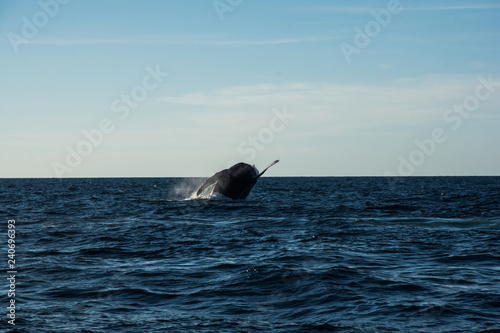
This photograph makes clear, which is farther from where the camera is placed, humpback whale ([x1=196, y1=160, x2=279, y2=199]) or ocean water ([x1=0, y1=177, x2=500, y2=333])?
humpback whale ([x1=196, y1=160, x2=279, y2=199])

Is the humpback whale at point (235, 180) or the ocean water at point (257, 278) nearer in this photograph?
the ocean water at point (257, 278)

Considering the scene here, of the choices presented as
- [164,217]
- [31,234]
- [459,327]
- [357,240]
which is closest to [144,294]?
[459,327]

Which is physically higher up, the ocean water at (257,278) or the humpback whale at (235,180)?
the humpback whale at (235,180)

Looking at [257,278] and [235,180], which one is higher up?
[235,180]

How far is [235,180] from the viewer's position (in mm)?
38438

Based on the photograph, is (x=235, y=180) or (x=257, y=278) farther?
(x=235, y=180)

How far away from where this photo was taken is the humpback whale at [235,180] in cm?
3688

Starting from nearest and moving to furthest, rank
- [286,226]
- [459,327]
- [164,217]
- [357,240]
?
[459,327]
[357,240]
[286,226]
[164,217]

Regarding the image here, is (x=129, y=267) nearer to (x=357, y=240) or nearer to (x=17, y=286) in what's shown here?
(x=17, y=286)

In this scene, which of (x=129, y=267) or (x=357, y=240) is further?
(x=357, y=240)

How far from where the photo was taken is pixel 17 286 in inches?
510

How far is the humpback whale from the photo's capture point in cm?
3688

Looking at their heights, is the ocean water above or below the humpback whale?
below

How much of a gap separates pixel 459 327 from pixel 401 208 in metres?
27.5
